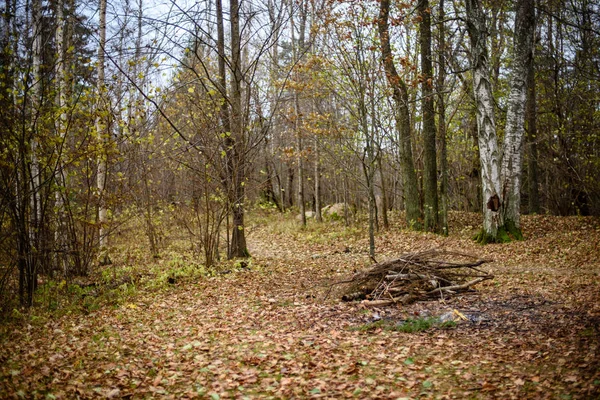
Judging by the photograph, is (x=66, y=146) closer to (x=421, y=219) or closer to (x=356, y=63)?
(x=356, y=63)

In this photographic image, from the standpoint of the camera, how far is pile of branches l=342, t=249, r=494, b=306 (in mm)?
7742

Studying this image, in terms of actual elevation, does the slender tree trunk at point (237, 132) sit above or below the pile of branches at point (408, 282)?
above

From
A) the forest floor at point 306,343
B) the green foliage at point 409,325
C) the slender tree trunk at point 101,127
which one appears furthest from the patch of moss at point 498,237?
the slender tree trunk at point 101,127

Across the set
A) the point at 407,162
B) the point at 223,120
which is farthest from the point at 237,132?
the point at 407,162

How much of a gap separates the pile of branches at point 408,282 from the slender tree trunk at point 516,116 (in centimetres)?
528

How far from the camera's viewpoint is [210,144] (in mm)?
10477

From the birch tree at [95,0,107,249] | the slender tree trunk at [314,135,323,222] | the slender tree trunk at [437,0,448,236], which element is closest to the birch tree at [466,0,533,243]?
the slender tree trunk at [437,0,448,236]

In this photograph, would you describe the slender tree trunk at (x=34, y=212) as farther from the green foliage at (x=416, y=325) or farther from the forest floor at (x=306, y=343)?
the green foliage at (x=416, y=325)

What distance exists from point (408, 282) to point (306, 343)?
2.85m

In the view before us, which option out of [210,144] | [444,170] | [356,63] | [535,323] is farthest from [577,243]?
[210,144]

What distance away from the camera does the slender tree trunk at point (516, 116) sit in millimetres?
12633

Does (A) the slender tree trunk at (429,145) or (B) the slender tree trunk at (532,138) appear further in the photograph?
(B) the slender tree trunk at (532,138)

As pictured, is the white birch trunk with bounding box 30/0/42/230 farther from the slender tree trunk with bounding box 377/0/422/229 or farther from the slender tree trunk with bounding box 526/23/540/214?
the slender tree trunk with bounding box 526/23/540/214

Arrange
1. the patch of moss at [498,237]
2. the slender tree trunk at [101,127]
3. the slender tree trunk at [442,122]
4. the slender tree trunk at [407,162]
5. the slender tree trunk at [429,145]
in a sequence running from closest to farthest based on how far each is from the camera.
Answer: the slender tree trunk at [101,127] < the patch of moss at [498,237] < the slender tree trunk at [442,122] < the slender tree trunk at [429,145] < the slender tree trunk at [407,162]
